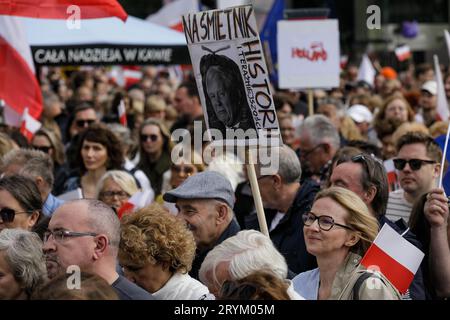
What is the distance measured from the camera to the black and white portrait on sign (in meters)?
5.26

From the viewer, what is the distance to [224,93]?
5.37 metres

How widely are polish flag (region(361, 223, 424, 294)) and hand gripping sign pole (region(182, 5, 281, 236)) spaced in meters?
0.78

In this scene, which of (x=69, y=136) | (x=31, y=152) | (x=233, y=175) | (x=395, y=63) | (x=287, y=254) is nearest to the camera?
(x=287, y=254)

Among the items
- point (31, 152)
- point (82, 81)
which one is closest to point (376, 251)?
point (31, 152)

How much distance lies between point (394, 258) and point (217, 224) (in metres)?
1.38

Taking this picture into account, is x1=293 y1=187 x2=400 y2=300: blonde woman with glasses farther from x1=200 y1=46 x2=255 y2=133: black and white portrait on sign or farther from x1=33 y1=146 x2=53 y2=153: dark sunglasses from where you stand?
x1=33 y1=146 x2=53 y2=153: dark sunglasses

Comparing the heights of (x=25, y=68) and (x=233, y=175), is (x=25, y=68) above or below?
above

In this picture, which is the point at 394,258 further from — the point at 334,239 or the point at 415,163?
the point at 415,163

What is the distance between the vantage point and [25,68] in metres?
9.90

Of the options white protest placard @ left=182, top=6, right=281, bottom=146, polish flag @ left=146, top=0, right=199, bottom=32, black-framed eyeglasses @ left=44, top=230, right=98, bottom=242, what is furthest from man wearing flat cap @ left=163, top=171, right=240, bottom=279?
polish flag @ left=146, top=0, right=199, bottom=32

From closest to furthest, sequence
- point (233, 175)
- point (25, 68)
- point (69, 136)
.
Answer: point (233, 175), point (25, 68), point (69, 136)
